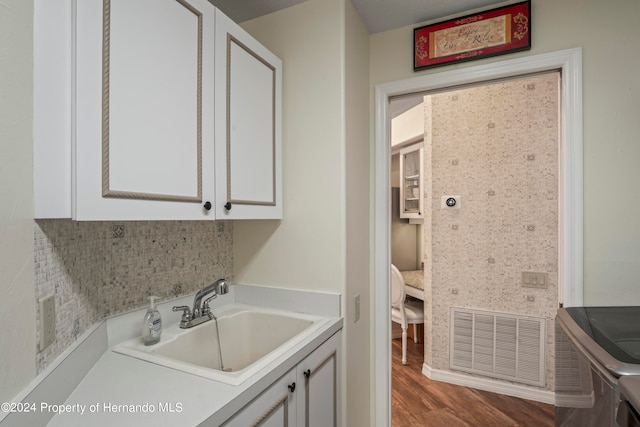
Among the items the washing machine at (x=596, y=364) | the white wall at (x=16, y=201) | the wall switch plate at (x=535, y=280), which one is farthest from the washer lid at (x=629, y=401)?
the wall switch plate at (x=535, y=280)

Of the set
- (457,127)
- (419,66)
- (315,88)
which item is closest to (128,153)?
(315,88)

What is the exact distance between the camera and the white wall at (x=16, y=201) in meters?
0.61

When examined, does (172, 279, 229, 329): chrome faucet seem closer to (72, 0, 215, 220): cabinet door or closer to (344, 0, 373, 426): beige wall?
(72, 0, 215, 220): cabinet door

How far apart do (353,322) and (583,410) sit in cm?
88

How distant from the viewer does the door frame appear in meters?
1.39

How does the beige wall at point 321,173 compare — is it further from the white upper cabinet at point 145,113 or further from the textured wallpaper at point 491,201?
the textured wallpaper at point 491,201

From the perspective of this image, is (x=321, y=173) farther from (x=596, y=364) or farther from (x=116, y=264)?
(x=596, y=364)

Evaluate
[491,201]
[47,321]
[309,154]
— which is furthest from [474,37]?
[47,321]

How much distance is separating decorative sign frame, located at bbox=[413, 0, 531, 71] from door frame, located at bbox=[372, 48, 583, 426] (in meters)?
0.06

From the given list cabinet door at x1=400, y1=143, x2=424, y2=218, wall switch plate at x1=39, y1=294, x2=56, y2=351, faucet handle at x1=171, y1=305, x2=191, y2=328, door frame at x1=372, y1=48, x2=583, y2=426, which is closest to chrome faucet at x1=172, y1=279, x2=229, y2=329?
faucet handle at x1=171, y1=305, x2=191, y2=328

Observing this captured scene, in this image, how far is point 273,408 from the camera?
97 cm

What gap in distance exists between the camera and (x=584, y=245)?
1.39 meters

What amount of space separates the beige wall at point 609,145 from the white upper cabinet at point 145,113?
1.45m

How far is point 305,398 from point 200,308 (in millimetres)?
582
